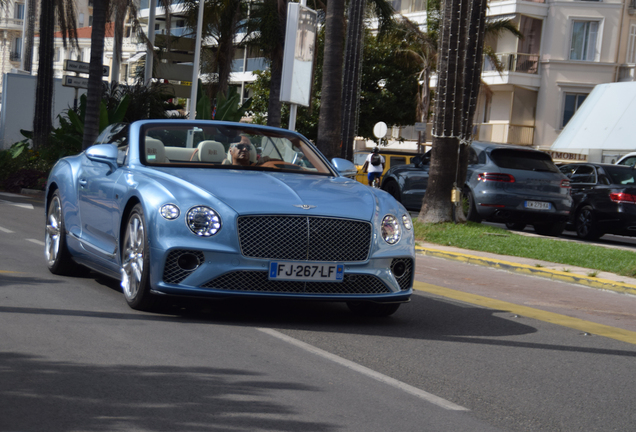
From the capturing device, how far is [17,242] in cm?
1148

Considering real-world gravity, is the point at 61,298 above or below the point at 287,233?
below

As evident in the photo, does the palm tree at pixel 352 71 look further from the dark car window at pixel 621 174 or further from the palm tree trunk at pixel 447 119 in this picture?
the dark car window at pixel 621 174

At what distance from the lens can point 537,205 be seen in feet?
58.7

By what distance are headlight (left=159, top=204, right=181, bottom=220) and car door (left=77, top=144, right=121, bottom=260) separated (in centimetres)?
90

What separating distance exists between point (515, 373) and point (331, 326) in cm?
161

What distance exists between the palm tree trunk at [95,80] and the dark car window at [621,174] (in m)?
11.7

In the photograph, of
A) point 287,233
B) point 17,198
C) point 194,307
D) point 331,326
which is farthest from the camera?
point 17,198

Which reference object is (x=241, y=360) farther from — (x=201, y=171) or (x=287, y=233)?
(x=201, y=171)

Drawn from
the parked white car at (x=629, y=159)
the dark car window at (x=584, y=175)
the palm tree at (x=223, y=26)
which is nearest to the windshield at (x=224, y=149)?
the dark car window at (x=584, y=175)

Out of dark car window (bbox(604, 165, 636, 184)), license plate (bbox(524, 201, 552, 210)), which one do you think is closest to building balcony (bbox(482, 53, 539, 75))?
dark car window (bbox(604, 165, 636, 184))

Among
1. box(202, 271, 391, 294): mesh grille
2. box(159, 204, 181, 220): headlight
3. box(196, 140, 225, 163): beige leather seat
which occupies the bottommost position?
box(202, 271, 391, 294): mesh grille

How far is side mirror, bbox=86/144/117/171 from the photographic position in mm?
7781

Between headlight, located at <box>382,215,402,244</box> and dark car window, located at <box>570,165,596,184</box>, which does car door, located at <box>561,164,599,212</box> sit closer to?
dark car window, located at <box>570,165,596,184</box>

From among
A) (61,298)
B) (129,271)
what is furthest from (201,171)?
(61,298)
